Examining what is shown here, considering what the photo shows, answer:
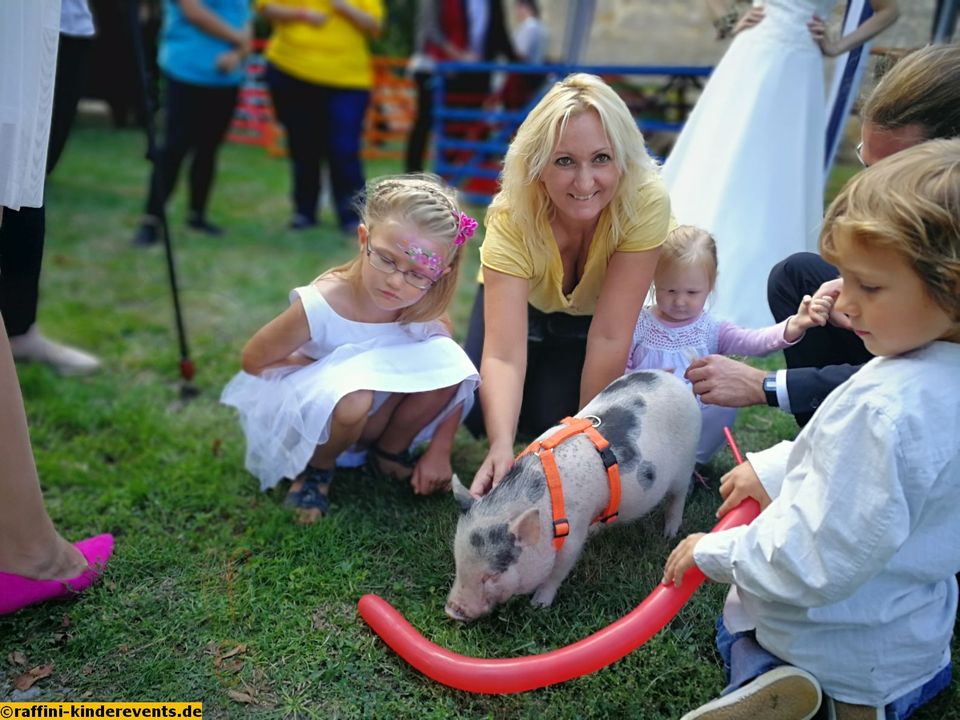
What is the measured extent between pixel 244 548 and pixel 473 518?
83 centimetres

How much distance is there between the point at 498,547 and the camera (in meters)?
1.91

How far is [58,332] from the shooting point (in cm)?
417

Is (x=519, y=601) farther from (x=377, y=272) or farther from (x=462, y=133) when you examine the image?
(x=462, y=133)

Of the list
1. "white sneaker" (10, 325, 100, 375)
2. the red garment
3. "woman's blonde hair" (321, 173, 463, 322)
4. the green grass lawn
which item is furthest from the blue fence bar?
"woman's blonde hair" (321, 173, 463, 322)

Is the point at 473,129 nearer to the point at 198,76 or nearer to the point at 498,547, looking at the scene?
the point at 198,76

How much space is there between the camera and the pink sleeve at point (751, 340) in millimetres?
2379

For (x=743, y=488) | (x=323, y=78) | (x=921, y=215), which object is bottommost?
(x=743, y=488)

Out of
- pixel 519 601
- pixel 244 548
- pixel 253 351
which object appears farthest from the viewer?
pixel 253 351

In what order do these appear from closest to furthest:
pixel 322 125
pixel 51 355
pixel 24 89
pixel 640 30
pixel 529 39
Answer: pixel 24 89
pixel 51 355
pixel 322 125
pixel 529 39
pixel 640 30

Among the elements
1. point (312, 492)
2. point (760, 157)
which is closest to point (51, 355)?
point (312, 492)

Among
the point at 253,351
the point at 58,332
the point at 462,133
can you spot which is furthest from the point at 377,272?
the point at 462,133

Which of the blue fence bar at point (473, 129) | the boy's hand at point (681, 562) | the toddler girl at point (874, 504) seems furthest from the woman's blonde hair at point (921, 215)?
the blue fence bar at point (473, 129)

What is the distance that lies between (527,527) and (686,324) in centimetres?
100

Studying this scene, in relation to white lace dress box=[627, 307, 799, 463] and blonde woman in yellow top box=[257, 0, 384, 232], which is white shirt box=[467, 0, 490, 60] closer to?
blonde woman in yellow top box=[257, 0, 384, 232]
